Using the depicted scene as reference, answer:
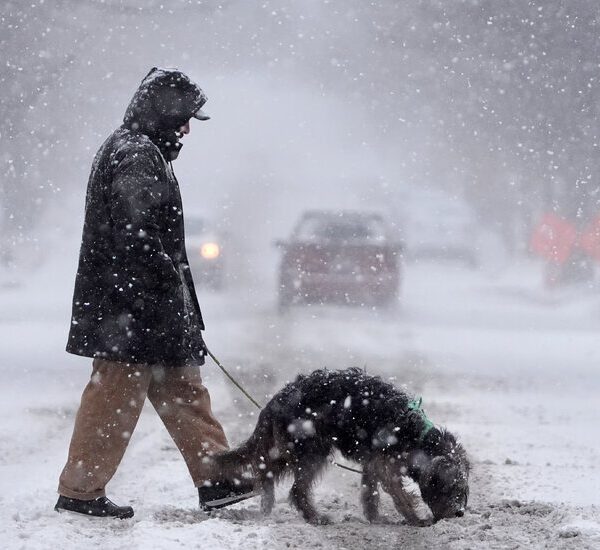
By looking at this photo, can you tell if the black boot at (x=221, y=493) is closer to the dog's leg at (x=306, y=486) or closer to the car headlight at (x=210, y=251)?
the dog's leg at (x=306, y=486)

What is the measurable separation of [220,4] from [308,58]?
3.99 metres

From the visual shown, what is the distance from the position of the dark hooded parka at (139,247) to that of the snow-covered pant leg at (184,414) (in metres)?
0.14

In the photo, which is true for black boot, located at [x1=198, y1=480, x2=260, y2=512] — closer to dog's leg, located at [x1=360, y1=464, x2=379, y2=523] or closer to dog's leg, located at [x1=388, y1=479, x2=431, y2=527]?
dog's leg, located at [x1=360, y1=464, x2=379, y2=523]

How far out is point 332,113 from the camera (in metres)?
25.2

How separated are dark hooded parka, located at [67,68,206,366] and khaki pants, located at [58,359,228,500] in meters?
0.11

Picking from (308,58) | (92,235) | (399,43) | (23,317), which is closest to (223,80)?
(308,58)

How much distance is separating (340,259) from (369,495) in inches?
372

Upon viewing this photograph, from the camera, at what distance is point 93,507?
3824 mm

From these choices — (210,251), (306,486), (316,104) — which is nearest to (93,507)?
(306,486)

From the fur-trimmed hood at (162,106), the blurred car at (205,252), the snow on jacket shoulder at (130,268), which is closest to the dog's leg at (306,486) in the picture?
the snow on jacket shoulder at (130,268)

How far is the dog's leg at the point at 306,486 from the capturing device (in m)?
4.03

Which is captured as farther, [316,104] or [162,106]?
[316,104]

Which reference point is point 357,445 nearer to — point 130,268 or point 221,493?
point 221,493

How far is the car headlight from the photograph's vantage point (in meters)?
16.8
